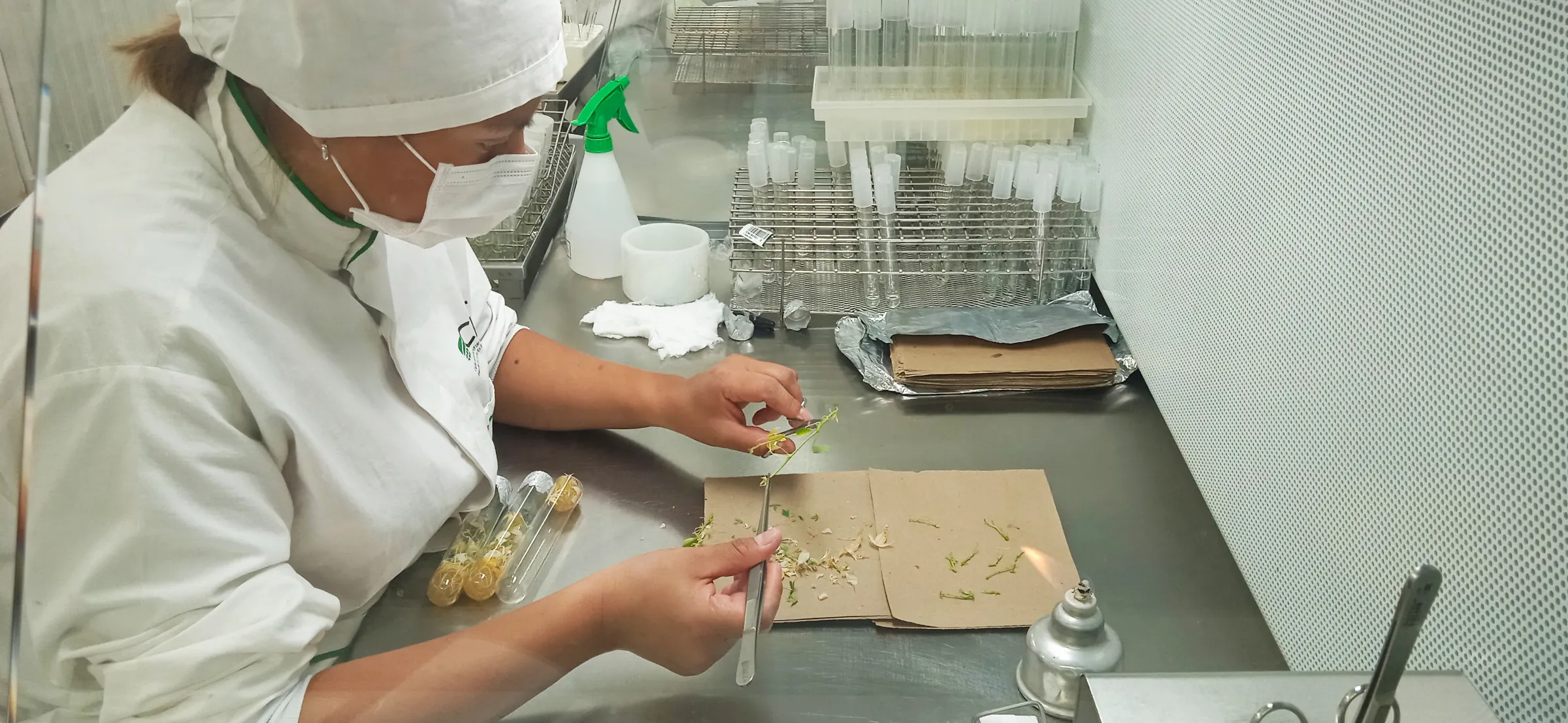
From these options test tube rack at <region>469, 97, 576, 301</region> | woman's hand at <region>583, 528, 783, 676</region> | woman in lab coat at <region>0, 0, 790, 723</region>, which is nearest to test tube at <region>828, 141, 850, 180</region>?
test tube rack at <region>469, 97, 576, 301</region>

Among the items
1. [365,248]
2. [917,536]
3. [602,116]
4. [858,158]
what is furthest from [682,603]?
[602,116]

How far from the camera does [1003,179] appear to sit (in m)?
1.51

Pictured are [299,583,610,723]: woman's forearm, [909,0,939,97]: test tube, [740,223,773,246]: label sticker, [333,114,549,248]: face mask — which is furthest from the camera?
[909,0,939,97]: test tube

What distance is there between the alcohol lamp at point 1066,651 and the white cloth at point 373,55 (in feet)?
2.02

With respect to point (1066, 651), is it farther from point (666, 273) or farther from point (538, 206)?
point (538, 206)

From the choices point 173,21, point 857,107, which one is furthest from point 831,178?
point 173,21

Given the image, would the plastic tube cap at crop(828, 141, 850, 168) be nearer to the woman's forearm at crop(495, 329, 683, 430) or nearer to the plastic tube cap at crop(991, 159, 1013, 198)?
the plastic tube cap at crop(991, 159, 1013, 198)

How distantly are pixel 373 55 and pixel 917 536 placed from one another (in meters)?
0.65

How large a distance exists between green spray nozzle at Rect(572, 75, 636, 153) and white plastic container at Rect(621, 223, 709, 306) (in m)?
0.19

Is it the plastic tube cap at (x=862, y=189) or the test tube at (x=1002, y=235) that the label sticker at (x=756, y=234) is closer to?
the plastic tube cap at (x=862, y=189)

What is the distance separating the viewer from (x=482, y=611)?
777mm

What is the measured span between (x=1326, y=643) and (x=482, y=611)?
0.69m

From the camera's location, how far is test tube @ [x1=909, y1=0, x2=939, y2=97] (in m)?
1.56

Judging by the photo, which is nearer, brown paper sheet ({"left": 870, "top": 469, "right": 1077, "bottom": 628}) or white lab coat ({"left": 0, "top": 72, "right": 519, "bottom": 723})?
white lab coat ({"left": 0, "top": 72, "right": 519, "bottom": 723})
